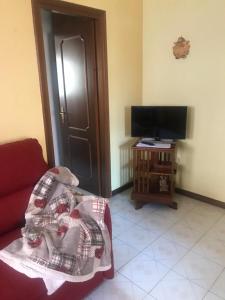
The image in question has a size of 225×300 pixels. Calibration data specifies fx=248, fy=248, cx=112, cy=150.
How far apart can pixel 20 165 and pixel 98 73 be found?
1.33m

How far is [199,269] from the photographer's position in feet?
6.25

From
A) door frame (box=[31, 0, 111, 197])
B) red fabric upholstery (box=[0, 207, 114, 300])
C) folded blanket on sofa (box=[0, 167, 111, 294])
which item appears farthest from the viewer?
door frame (box=[31, 0, 111, 197])

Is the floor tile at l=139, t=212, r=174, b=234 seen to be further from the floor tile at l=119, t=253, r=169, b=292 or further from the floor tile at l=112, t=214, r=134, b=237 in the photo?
the floor tile at l=119, t=253, r=169, b=292

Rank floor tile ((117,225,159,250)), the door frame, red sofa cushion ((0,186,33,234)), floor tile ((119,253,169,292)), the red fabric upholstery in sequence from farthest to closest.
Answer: floor tile ((117,225,159,250)) < the door frame < floor tile ((119,253,169,292)) < red sofa cushion ((0,186,33,234)) < the red fabric upholstery

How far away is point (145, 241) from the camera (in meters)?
2.24

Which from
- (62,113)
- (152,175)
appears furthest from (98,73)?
(152,175)

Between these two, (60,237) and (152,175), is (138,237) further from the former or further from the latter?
(60,237)

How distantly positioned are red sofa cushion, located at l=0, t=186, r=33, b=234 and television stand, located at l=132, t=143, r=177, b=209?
4.23 feet

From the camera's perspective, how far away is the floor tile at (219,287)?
169cm

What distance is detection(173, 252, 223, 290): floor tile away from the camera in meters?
1.80

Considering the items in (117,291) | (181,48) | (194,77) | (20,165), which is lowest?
(117,291)

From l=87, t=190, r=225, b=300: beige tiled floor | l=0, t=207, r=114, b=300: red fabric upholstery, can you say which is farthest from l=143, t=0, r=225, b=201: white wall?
l=0, t=207, r=114, b=300: red fabric upholstery

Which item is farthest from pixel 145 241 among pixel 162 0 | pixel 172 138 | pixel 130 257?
pixel 162 0

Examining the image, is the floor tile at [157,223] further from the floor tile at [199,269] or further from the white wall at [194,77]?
the white wall at [194,77]
